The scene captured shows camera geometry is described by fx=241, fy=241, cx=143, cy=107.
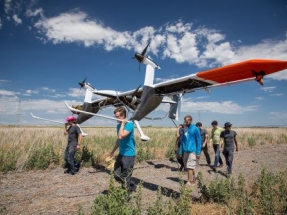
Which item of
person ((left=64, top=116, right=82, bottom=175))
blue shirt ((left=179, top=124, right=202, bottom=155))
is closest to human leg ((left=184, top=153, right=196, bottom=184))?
blue shirt ((left=179, top=124, right=202, bottom=155))

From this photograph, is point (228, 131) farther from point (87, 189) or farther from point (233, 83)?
point (87, 189)

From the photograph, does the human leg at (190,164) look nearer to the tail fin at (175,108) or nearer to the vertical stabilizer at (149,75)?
the vertical stabilizer at (149,75)

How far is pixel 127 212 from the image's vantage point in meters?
3.22

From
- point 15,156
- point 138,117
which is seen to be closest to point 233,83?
point 138,117

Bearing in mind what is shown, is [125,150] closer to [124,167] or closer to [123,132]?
[124,167]

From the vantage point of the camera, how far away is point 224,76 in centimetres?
760

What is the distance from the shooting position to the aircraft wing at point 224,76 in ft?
20.2

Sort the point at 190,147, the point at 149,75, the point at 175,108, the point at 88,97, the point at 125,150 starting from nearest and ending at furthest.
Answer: the point at 125,150 → the point at 190,147 → the point at 149,75 → the point at 175,108 → the point at 88,97

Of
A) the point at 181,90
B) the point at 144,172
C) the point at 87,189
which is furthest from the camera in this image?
the point at 181,90

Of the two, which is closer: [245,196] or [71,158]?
[245,196]

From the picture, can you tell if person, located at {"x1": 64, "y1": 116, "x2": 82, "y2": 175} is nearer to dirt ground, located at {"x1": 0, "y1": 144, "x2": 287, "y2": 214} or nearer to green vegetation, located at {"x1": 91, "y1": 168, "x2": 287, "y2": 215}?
dirt ground, located at {"x1": 0, "y1": 144, "x2": 287, "y2": 214}

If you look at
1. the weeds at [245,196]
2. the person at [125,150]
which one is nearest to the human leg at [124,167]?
the person at [125,150]

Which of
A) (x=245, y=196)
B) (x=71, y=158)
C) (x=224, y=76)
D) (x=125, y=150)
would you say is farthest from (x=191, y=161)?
(x=71, y=158)

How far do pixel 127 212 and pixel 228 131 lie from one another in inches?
252
